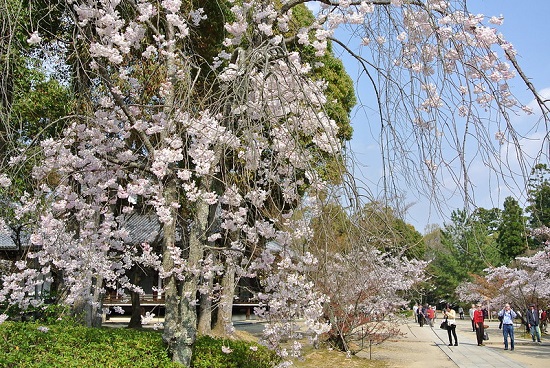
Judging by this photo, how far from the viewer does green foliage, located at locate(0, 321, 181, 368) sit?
4891 millimetres

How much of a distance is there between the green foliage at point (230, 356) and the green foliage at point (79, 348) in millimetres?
420

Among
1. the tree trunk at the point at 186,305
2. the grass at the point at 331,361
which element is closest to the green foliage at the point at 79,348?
the tree trunk at the point at 186,305

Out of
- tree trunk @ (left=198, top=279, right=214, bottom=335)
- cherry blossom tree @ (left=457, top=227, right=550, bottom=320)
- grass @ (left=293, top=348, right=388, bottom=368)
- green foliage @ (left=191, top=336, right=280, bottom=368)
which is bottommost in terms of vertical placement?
grass @ (left=293, top=348, right=388, bottom=368)

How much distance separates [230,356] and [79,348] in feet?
4.93

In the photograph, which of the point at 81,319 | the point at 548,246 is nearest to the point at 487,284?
the point at 548,246

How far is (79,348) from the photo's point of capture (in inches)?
205

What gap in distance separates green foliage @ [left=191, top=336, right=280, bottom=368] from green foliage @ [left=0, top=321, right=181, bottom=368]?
420 millimetres

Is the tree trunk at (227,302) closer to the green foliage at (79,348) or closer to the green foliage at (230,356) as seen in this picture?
the green foliage at (230,356)

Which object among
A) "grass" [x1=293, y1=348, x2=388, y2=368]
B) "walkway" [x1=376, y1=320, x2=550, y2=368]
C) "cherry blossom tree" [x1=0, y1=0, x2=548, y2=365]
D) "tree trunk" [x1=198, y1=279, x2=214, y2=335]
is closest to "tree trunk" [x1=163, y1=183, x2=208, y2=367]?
"cherry blossom tree" [x1=0, y1=0, x2=548, y2=365]

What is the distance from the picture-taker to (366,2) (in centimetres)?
390

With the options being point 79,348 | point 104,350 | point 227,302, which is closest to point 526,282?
point 227,302

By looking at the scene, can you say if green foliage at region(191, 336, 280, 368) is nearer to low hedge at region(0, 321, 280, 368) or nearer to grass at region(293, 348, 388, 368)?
low hedge at region(0, 321, 280, 368)

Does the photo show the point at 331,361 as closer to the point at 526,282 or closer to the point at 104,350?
the point at 104,350

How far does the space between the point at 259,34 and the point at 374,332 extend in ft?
29.6
